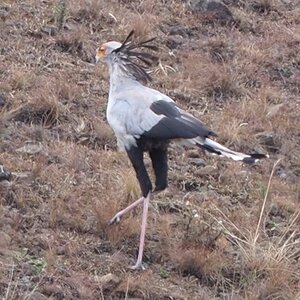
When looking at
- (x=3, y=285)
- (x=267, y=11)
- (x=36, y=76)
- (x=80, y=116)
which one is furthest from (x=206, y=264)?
(x=267, y=11)

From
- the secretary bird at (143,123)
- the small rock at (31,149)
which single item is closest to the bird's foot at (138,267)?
the secretary bird at (143,123)

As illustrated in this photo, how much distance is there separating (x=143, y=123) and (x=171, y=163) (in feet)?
6.42

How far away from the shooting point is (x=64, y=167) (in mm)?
6414

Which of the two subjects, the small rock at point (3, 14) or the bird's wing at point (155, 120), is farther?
the small rock at point (3, 14)

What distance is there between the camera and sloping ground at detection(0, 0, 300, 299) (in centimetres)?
519

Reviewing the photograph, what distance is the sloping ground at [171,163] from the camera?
5188 millimetres

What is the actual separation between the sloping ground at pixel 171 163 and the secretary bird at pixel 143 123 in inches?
12.8

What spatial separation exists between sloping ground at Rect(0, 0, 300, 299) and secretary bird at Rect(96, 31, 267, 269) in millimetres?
324

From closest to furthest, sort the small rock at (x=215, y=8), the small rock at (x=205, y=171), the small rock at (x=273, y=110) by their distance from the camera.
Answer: the small rock at (x=205, y=171) < the small rock at (x=273, y=110) < the small rock at (x=215, y=8)

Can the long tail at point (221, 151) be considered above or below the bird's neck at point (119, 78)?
below

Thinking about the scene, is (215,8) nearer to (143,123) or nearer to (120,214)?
(120,214)

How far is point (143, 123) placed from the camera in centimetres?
505

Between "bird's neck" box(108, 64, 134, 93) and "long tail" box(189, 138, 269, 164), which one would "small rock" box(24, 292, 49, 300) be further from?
"bird's neck" box(108, 64, 134, 93)

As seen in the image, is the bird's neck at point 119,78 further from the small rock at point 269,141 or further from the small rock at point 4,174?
the small rock at point 269,141
